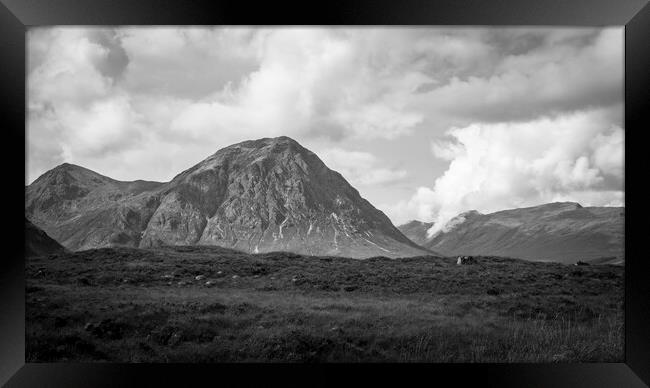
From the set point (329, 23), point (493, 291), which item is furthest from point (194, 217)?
point (329, 23)

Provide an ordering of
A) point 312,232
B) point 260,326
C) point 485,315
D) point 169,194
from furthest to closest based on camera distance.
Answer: point 312,232 < point 169,194 < point 485,315 < point 260,326

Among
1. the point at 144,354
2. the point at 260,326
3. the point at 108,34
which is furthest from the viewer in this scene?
the point at 108,34

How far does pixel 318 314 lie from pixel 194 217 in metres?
170

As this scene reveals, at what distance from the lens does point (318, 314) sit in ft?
34.7

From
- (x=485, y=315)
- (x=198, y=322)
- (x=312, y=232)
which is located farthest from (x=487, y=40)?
(x=312, y=232)

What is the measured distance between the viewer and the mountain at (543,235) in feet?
282

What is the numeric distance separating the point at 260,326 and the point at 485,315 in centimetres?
608

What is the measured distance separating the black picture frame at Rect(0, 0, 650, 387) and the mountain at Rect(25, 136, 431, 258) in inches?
5184

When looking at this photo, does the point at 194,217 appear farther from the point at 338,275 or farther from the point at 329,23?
the point at 329,23

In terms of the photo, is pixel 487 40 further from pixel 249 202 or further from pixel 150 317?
pixel 249 202

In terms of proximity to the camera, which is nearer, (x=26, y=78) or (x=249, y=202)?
(x=26, y=78)

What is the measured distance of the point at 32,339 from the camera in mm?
8359

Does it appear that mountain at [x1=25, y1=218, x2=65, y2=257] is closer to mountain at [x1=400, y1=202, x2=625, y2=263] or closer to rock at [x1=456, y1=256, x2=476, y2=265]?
rock at [x1=456, y1=256, x2=476, y2=265]

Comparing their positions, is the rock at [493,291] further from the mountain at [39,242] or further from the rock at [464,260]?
the mountain at [39,242]
